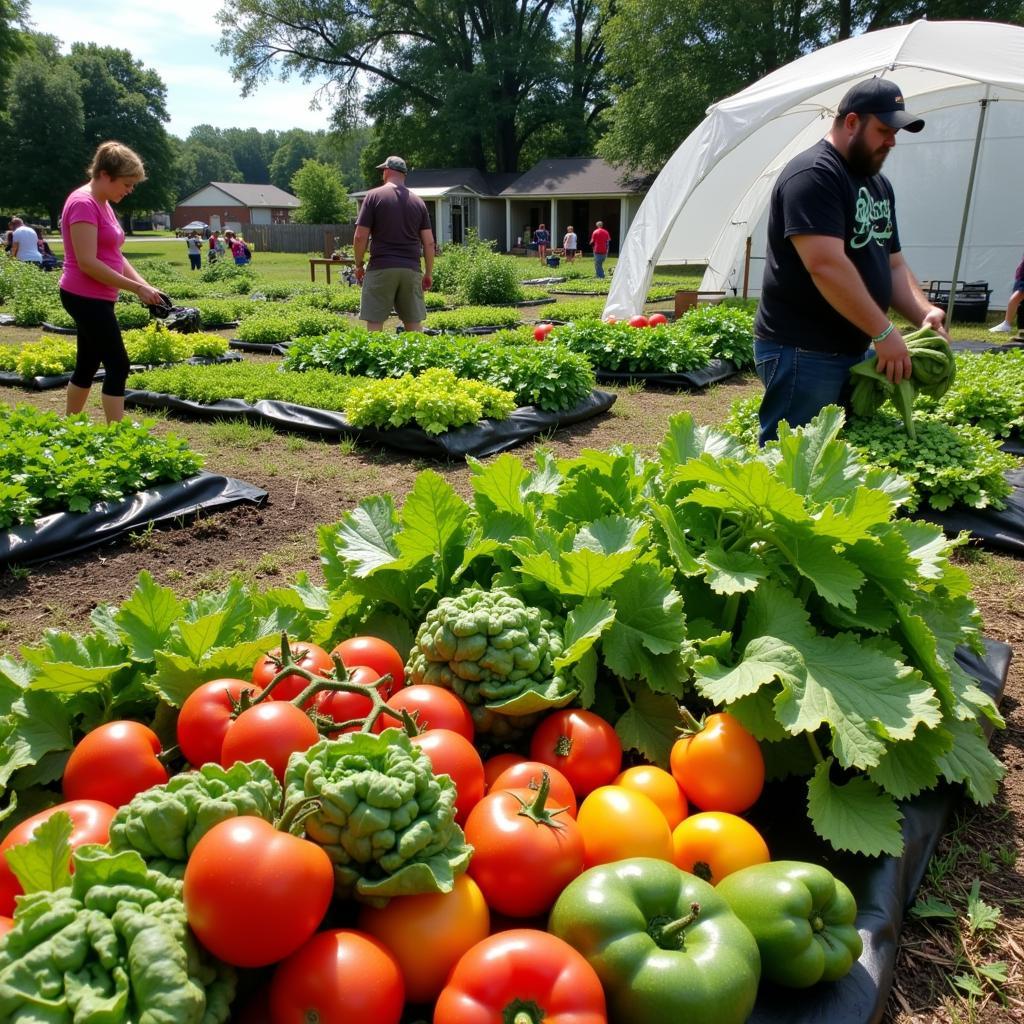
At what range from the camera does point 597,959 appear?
1.36 m

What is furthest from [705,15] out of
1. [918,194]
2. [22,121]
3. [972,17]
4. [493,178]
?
[22,121]

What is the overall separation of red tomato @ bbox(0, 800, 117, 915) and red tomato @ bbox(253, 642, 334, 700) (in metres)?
0.37

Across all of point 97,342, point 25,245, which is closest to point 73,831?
point 97,342

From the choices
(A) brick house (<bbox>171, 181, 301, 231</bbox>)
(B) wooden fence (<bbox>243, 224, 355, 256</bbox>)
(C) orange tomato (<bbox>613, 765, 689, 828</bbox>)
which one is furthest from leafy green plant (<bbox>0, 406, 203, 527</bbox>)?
(A) brick house (<bbox>171, 181, 301, 231</bbox>)

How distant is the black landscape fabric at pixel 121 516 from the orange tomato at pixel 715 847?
14.5ft

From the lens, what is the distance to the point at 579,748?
5.87 feet

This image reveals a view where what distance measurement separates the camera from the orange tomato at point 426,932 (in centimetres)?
132

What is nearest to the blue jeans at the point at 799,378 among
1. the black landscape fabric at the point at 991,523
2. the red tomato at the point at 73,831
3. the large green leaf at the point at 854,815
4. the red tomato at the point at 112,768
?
the black landscape fabric at the point at 991,523

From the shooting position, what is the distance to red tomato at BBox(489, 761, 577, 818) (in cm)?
162

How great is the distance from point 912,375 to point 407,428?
4265mm

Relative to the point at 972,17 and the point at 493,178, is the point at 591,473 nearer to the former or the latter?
the point at 972,17

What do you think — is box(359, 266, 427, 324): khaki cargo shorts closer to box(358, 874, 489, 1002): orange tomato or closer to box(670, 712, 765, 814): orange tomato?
box(670, 712, 765, 814): orange tomato

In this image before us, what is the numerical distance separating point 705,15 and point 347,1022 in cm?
4025

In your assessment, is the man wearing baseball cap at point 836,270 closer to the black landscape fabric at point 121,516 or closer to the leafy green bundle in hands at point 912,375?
the leafy green bundle in hands at point 912,375
